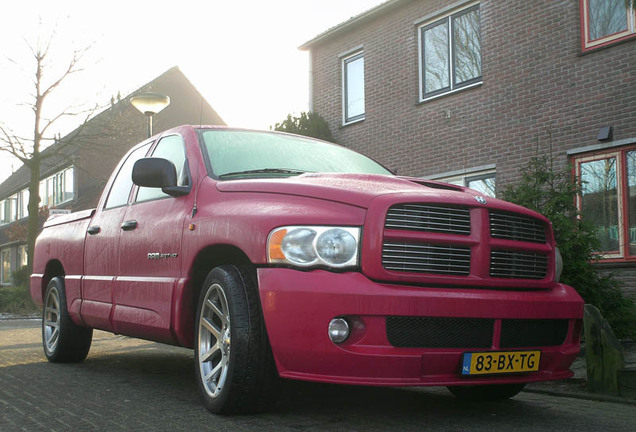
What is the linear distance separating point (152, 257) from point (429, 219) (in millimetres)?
2182

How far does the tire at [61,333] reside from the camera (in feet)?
22.9

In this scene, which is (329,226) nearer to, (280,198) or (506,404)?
(280,198)

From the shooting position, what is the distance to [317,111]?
1702cm

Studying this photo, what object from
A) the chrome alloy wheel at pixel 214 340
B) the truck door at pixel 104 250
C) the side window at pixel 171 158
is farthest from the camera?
the truck door at pixel 104 250

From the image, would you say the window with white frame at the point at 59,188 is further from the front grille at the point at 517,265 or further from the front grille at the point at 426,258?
the front grille at the point at 426,258

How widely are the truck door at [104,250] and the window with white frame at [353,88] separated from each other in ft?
31.3

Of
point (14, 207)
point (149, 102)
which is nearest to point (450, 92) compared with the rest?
point (149, 102)

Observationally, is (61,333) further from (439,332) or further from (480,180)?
(480,180)

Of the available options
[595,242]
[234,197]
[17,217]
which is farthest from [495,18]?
[17,217]

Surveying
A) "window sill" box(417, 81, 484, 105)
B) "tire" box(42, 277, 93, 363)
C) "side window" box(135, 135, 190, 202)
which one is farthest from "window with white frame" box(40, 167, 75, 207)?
"side window" box(135, 135, 190, 202)

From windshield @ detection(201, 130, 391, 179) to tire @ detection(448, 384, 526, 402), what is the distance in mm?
1747

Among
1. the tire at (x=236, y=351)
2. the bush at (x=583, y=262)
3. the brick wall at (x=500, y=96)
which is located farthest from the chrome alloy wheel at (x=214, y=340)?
the brick wall at (x=500, y=96)

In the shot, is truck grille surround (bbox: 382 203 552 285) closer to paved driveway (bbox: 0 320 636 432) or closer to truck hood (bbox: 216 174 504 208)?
truck hood (bbox: 216 174 504 208)

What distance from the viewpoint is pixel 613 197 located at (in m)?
10.9
